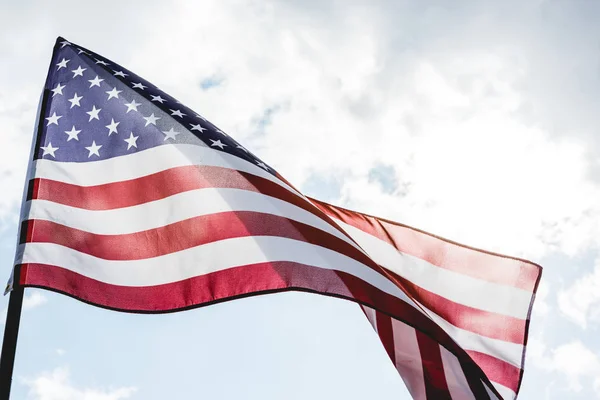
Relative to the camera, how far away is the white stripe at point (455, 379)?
760 cm

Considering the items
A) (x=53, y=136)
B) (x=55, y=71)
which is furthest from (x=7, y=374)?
(x=55, y=71)

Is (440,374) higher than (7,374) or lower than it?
higher

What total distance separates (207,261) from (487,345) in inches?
145

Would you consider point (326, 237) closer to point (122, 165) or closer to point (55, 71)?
point (122, 165)

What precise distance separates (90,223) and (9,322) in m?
1.38

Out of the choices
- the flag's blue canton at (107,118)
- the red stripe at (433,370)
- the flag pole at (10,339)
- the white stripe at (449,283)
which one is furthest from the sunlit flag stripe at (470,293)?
the flag pole at (10,339)

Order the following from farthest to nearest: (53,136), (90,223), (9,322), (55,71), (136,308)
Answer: (55,71), (53,136), (90,223), (136,308), (9,322)

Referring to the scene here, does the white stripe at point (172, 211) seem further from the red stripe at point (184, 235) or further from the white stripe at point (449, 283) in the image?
the white stripe at point (449, 283)

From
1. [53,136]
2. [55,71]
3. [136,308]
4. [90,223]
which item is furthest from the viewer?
[55,71]

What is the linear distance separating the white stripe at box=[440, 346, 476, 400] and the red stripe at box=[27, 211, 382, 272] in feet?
5.99

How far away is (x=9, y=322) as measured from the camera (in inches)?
218

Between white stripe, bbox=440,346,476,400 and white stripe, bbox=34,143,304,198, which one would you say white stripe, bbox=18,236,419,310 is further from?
white stripe, bbox=440,346,476,400

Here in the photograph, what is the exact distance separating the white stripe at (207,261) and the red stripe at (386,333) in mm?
1971

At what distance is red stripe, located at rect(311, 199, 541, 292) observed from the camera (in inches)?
318
